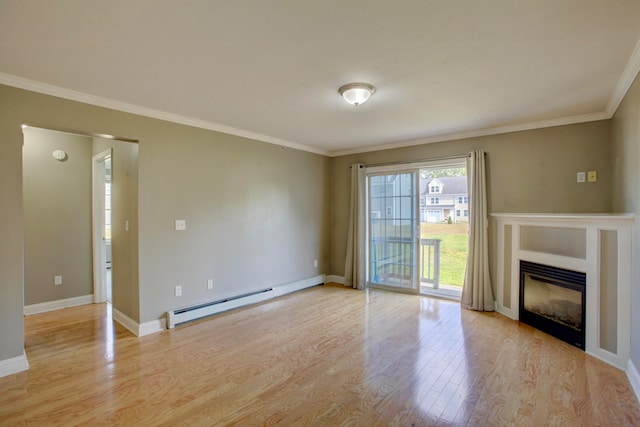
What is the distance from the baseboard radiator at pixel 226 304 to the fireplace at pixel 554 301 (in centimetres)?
333

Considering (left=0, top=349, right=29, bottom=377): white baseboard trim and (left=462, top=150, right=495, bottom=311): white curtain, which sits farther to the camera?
(left=462, top=150, right=495, bottom=311): white curtain

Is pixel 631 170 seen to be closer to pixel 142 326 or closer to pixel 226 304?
pixel 226 304

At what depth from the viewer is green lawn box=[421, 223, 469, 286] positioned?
6.73 m

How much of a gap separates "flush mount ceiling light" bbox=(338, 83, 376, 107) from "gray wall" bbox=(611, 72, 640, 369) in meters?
2.12

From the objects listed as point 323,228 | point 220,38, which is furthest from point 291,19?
point 323,228

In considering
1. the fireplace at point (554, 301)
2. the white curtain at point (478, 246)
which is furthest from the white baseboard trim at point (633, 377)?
the white curtain at point (478, 246)

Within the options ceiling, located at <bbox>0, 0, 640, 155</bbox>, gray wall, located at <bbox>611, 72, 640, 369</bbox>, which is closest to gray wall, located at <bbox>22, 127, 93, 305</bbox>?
ceiling, located at <bbox>0, 0, 640, 155</bbox>

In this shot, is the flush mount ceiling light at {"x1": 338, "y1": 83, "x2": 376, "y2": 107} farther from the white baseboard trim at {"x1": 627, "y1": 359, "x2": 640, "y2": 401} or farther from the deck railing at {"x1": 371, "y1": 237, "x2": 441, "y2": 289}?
the white baseboard trim at {"x1": 627, "y1": 359, "x2": 640, "y2": 401}

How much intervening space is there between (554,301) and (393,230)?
8.00ft

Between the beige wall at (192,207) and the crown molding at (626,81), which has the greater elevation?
the crown molding at (626,81)

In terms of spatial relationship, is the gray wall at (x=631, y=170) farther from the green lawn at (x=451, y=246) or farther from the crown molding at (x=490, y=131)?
the green lawn at (x=451, y=246)

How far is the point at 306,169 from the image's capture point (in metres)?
5.58

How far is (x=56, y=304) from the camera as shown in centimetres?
440

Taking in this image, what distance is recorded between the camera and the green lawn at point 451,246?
265 inches
